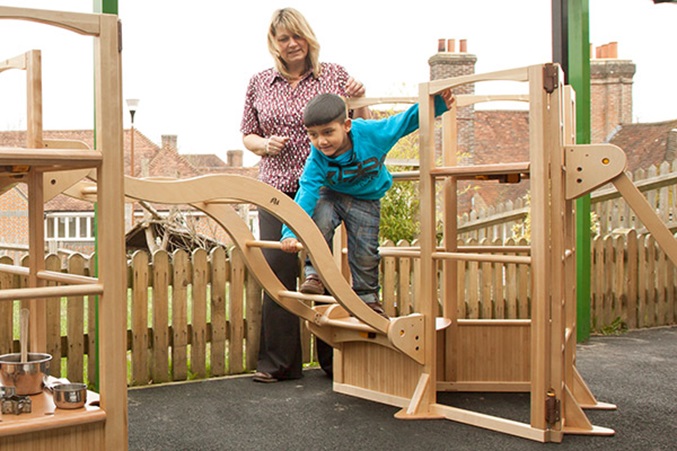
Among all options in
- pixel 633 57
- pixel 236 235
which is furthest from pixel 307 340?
pixel 633 57

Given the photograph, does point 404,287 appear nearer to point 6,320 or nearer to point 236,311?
point 236,311

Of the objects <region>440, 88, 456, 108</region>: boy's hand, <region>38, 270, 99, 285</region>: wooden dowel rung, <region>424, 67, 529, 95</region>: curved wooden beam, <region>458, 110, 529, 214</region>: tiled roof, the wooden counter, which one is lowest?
the wooden counter

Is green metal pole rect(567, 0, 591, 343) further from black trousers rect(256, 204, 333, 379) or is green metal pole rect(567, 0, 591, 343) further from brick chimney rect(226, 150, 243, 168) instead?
brick chimney rect(226, 150, 243, 168)

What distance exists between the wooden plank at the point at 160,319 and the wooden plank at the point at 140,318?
0.14ft

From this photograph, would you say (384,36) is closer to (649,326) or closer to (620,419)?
(649,326)

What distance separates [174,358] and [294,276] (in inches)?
28.7

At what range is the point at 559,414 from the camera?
113 inches

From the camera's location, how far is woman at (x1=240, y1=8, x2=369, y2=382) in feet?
11.9

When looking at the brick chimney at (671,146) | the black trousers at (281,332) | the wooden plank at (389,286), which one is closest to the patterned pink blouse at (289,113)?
the black trousers at (281,332)

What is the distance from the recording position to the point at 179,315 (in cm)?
404

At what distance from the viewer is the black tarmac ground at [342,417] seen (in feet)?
9.42

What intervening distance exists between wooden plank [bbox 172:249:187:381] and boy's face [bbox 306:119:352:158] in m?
1.21

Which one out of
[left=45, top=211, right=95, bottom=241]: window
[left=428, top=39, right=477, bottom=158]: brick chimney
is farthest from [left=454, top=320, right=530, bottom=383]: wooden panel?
[left=45, top=211, right=95, bottom=241]: window

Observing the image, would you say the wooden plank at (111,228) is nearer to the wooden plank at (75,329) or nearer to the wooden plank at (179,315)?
the wooden plank at (75,329)
